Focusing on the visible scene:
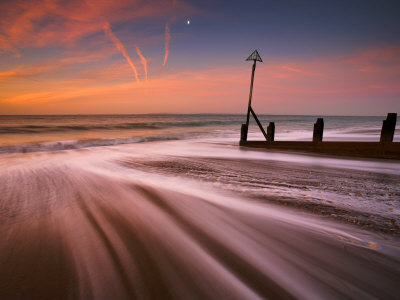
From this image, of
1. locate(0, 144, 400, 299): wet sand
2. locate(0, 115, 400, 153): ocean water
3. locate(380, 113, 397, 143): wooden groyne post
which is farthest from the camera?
locate(0, 115, 400, 153): ocean water

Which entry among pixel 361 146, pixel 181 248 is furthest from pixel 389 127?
pixel 181 248

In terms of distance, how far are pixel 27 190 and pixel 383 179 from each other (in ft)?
24.4

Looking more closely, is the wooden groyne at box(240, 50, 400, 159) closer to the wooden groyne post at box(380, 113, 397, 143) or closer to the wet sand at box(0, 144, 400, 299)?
the wooden groyne post at box(380, 113, 397, 143)

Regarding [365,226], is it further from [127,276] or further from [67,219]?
[67,219]

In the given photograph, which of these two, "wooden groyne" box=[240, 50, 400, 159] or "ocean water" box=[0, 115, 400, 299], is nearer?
"ocean water" box=[0, 115, 400, 299]

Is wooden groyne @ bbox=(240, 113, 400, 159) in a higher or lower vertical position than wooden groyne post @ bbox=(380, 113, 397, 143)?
lower

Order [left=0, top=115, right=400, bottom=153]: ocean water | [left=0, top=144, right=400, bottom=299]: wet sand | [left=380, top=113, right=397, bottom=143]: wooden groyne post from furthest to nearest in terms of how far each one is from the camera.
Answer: [left=0, top=115, right=400, bottom=153]: ocean water, [left=380, top=113, right=397, bottom=143]: wooden groyne post, [left=0, top=144, right=400, bottom=299]: wet sand

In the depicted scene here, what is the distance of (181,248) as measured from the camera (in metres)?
2.30

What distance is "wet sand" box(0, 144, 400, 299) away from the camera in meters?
1.74

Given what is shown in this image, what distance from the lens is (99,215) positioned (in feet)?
10.1

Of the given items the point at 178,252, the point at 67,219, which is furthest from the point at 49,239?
the point at 178,252

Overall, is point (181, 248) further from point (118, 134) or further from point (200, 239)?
point (118, 134)

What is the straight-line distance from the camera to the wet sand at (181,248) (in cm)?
174

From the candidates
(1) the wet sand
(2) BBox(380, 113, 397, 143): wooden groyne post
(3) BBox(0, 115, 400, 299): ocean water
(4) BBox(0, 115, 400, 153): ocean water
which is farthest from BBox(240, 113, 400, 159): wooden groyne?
(4) BBox(0, 115, 400, 153): ocean water
